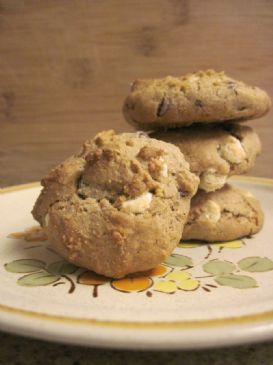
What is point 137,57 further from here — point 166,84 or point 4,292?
point 4,292

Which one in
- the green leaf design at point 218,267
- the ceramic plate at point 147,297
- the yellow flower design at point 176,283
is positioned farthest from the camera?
the green leaf design at point 218,267

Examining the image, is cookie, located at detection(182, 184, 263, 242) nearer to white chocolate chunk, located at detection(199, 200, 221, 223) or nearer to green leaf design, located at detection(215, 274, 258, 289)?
white chocolate chunk, located at detection(199, 200, 221, 223)

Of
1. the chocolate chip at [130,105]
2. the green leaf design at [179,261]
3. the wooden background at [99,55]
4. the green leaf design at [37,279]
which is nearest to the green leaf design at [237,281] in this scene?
the green leaf design at [179,261]

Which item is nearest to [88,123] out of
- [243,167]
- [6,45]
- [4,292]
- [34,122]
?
[34,122]

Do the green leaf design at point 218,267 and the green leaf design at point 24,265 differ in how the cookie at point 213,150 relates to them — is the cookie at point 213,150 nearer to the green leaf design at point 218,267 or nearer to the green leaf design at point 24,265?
the green leaf design at point 218,267

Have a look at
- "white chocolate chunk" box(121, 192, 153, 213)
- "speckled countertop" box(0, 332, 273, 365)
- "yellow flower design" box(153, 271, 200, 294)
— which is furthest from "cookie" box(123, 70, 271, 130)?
"speckled countertop" box(0, 332, 273, 365)
